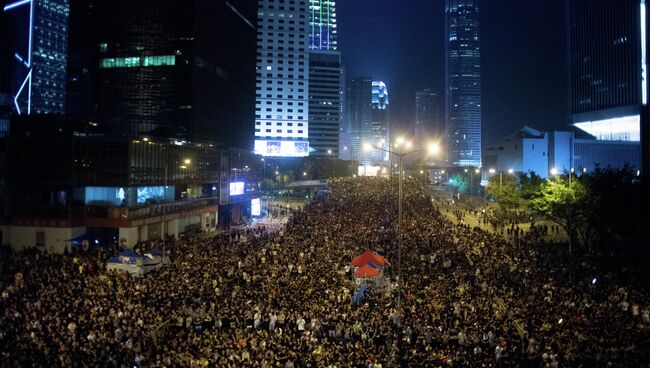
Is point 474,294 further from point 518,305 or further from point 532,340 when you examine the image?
point 532,340

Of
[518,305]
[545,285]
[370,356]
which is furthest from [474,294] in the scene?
[370,356]

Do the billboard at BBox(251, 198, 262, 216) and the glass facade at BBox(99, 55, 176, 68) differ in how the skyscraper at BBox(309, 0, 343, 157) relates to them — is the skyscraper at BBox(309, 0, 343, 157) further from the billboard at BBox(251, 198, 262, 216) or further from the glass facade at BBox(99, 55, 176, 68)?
the glass facade at BBox(99, 55, 176, 68)

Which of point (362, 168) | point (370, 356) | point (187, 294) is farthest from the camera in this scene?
point (362, 168)

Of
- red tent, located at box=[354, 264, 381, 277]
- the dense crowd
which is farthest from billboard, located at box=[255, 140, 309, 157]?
red tent, located at box=[354, 264, 381, 277]

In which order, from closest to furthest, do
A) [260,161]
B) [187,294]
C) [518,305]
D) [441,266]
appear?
[518,305] → [187,294] → [441,266] → [260,161]

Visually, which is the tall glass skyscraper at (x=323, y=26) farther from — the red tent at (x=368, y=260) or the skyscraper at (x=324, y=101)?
the red tent at (x=368, y=260)

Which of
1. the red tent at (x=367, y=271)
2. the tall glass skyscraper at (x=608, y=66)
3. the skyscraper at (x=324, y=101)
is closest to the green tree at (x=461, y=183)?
the tall glass skyscraper at (x=608, y=66)
